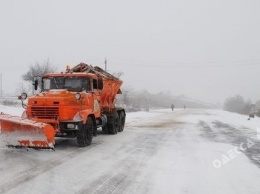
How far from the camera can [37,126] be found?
9.09 metres

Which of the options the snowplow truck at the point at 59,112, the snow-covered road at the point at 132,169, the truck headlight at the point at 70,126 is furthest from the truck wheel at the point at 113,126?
the truck headlight at the point at 70,126

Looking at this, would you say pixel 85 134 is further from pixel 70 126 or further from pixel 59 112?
pixel 59 112

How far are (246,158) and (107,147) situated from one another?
425cm

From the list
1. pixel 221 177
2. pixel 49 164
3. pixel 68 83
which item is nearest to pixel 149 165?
pixel 221 177

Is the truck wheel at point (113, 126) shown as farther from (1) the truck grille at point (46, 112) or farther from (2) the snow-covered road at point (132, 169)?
(1) the truck grille at point (46, 112)

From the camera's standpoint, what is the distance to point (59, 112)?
1071cm

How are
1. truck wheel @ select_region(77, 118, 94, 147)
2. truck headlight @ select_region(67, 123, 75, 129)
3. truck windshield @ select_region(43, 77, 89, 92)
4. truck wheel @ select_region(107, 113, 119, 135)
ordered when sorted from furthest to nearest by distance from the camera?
1. truck wheel @ select_region(107, 113, 119, 135)
2. truck windshield @ select_region(43, 77, 89, 92)
3. truck wheel @ select_region(77, 118, 94, 147)
4. truck headlight @ select_region(67, 123, 75, 129)

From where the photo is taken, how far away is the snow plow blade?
9.09 metres

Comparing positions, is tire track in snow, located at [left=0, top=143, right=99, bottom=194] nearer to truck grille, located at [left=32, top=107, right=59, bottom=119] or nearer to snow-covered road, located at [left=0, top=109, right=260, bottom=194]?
snow-covered road, located at [left=0, top=109, right=260, bottom=194]

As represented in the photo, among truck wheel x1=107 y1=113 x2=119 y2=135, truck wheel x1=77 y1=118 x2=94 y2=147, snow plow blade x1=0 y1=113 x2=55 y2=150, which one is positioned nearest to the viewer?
snow plow blade x1=0 y1=113 x2=55 y2=150

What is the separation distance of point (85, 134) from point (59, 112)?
3.87 feet

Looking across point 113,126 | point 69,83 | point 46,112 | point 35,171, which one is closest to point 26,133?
point 46,112

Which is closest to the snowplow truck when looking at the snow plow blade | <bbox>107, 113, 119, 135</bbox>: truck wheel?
the snow plow blade

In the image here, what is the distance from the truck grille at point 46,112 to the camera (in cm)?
1073
